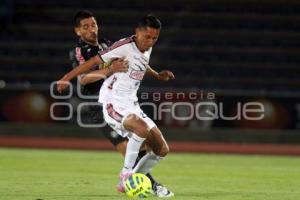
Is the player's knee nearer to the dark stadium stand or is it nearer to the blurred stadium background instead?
the blurred stadium background

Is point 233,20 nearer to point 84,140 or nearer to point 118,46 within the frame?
point 84,140

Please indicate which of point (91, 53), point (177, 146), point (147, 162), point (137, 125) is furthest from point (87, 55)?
point (177, 146)

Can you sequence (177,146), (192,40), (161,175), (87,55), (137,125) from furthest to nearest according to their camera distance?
(192,40), (177,146), (161,175), (87,55), (137,125)

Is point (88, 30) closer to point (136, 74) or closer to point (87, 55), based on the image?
point (87, 55)

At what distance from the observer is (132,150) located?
7449mm

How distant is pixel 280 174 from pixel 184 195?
136 inches

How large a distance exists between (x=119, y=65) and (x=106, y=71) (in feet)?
0.57

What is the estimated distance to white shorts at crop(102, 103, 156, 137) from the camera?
7477 mm

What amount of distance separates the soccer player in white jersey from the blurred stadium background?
9.60 m

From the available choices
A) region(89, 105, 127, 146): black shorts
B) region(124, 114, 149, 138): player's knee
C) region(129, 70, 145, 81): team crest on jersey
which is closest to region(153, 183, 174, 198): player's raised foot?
region(124, 114, 149, 138): player's knee

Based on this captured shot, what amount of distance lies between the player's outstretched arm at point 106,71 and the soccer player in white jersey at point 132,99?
0.17 ft

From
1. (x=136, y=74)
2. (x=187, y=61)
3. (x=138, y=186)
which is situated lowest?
(x=187, y=61)

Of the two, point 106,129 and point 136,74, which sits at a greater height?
point 136,74

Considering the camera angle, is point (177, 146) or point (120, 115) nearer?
point (120, 115)
